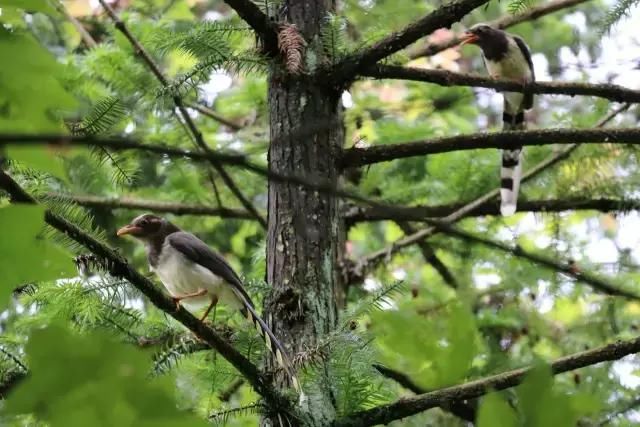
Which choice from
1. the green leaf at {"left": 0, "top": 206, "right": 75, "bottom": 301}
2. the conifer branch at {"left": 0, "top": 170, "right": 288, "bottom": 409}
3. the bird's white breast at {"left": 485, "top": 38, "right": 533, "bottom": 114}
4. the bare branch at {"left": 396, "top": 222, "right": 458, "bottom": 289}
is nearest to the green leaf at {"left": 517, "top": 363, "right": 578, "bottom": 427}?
the green leaf at {"left": 0, "top": 206, "right": 75, "bottom": 301}

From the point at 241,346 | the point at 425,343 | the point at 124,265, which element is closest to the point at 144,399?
the point at 425,343

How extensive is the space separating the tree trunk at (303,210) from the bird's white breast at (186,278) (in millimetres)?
535

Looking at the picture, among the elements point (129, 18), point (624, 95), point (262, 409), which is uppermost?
point (129, 18)

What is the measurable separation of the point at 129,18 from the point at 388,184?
1780mm

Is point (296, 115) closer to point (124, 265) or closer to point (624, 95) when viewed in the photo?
point (624, 95)

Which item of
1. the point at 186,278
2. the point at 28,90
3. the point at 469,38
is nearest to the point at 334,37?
the point at 186,278

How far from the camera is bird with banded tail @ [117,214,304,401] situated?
3723 mm

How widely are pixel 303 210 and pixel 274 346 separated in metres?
0.60

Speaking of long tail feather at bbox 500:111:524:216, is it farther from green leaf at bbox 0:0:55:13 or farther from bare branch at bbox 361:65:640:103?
green leaf at bbox 0:0:55:13

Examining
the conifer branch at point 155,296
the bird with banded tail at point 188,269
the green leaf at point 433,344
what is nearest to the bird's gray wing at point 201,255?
the bird with banded tail at point 188,269

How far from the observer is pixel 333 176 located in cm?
350

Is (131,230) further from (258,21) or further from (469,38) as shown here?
(469,38)

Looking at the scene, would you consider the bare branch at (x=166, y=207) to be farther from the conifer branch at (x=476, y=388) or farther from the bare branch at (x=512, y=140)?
the conifer branch at (x=476, y=388)

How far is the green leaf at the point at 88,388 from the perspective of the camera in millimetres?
712
